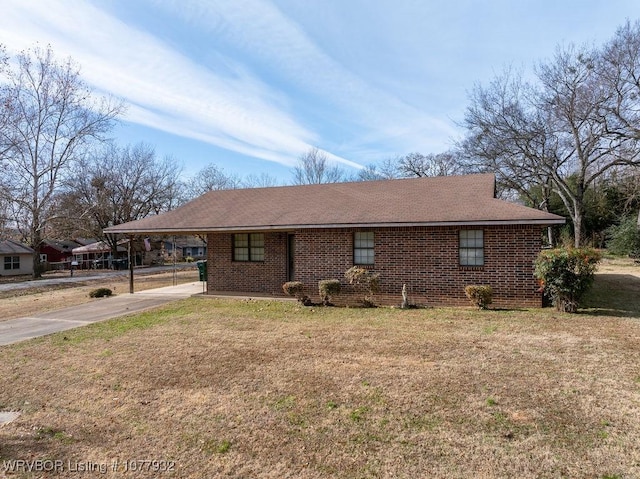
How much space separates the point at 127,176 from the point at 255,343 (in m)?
35.0

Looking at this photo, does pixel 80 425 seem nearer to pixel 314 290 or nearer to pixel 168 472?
pixel 168 472

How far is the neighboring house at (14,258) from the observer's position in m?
33.1

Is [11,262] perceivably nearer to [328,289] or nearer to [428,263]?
[328,289]

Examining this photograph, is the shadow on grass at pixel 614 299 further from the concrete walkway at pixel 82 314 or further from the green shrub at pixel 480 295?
the concrete walkway at pixel 82 314

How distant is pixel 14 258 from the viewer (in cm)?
3400

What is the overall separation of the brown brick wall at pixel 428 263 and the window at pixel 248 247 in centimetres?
103

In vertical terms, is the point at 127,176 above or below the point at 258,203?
above

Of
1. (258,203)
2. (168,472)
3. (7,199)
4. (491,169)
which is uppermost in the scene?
(491,169)

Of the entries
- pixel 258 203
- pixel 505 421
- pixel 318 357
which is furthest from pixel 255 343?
pixel 258 203

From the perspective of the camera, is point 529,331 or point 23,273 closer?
point 529,331

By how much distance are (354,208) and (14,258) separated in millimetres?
34068

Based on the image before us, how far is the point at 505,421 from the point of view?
4355 mm

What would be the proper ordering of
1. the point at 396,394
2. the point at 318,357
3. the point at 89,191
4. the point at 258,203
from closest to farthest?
the point at 396,394, the point at 318,357, the point at 258,203, the point at 89,191

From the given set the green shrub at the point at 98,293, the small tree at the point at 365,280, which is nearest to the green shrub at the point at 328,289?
the small tree at the point at 365,280
